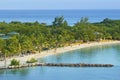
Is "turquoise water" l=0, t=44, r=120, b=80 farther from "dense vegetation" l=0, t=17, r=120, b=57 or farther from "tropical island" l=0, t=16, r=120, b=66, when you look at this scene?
"dense vegetation" l=0, t=17, r=120, b=57

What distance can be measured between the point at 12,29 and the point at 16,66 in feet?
97.9

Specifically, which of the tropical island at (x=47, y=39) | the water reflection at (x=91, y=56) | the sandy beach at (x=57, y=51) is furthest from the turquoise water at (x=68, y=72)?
the tropical island at (x=47, y=39)

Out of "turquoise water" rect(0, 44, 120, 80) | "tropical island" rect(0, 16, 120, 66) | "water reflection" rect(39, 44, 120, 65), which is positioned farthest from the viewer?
"water reflection" rect(39, 44, 120, 65)

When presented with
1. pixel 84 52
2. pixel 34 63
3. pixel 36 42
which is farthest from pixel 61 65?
pixel 84 52

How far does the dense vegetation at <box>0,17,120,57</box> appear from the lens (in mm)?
50062

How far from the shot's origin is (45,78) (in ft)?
131

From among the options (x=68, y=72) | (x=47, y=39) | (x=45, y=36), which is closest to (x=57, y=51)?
(x=47, y=39)

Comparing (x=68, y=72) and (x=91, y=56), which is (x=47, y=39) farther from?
(x=68, y=72)

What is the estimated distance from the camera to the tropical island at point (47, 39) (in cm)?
4966

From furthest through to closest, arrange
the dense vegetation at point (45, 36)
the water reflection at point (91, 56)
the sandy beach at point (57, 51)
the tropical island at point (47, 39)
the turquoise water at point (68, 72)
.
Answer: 1. the water reflection at point (91, 56)
2. the dense vegetation at point (45, 36)
3. the tropical island at point (47, 39)
4. the sandy beach at point (57, 51)
5. the turquoise water at point (68, 72)

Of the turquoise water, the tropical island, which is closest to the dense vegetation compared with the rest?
the tropical island

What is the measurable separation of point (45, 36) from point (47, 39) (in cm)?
290

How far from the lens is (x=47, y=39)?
61.5 metres

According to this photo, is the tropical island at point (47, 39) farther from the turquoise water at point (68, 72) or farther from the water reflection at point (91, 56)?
the turquoise water at point (68, 72)
